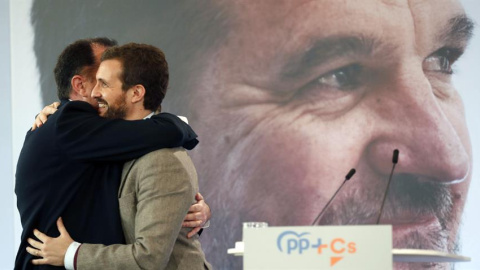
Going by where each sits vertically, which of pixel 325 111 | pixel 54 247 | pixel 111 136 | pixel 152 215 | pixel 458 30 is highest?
pixel 458 30

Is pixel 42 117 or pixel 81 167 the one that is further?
pixel 42 117

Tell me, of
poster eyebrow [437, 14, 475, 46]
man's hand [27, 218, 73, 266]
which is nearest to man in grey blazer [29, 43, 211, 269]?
man's hand [27, 218, 73, 266]

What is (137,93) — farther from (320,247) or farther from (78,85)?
(320,247)

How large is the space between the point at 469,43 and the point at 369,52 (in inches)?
26.2

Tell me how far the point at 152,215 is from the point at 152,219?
13 millimetres

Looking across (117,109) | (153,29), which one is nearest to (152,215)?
(117,109)

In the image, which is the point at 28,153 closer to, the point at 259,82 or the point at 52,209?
the point at 52,209

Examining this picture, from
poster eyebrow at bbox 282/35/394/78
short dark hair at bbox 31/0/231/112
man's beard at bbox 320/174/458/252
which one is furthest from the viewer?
short dark hair at bbox 31/0/231/112

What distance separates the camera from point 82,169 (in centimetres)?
244

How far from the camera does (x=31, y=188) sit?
2.47 metres

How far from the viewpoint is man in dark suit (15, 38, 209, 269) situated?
240 centimetres

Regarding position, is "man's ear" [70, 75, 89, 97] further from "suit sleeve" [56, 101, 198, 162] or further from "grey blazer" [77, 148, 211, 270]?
"grey blazer" [77, 148, 211, 270]

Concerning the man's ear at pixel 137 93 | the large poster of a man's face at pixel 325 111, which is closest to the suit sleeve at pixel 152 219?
the man's ear at pixel 137 93

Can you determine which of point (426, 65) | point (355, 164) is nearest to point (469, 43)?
point (426, 65)
